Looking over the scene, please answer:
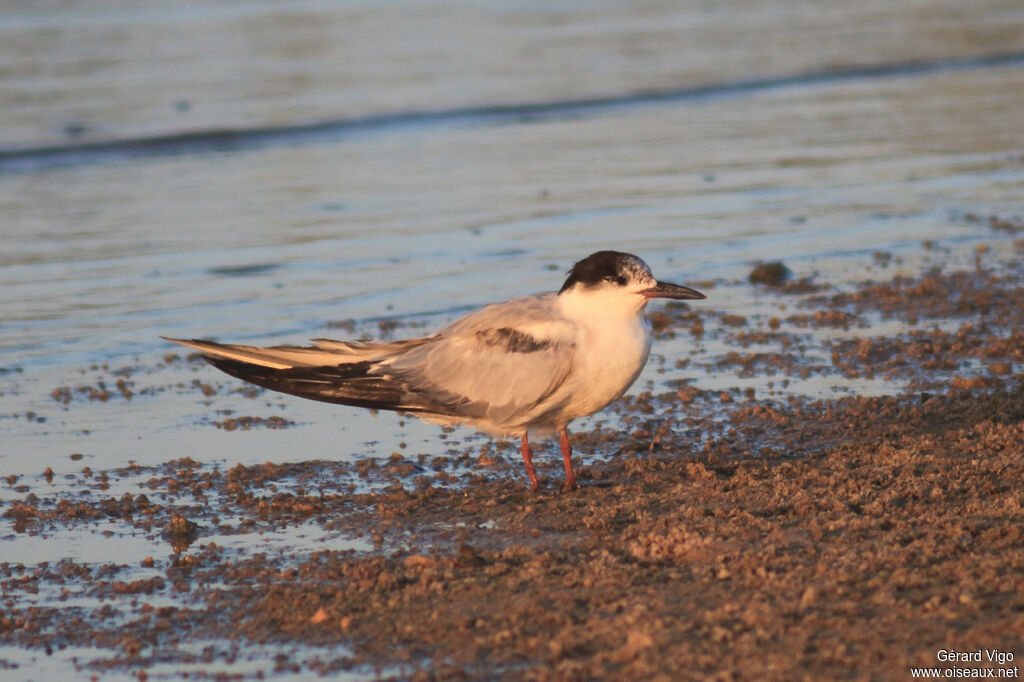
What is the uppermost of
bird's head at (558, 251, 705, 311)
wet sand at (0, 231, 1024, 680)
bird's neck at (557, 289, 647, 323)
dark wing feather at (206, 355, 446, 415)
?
bird's head at (558, 251, 705, 311)

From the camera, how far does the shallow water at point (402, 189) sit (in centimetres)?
707

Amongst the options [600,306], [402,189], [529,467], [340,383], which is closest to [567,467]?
[529,467]

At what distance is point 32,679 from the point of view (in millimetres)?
3988

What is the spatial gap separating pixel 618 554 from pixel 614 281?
1.25 metres

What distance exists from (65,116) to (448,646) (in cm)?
1346

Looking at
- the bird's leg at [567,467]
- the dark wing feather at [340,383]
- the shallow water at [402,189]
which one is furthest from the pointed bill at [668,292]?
the shallow water at [402,189]

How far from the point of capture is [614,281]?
5.47 meters

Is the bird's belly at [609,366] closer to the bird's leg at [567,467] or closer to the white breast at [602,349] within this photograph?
the white breast at [602,349]

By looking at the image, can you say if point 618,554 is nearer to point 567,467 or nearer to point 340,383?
point 567,467

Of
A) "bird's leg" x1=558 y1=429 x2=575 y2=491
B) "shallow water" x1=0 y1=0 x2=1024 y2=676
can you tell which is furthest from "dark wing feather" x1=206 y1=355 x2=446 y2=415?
"shallow water" x1=0 y1=0 x2=1024 y2=676

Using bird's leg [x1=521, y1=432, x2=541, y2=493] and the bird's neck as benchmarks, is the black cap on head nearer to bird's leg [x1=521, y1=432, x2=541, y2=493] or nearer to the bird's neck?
the bird's neck

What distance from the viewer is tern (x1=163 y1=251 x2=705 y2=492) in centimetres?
540

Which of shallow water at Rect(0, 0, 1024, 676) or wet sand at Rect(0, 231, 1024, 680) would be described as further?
shallow water at Rect(0, 0, 1024, 676)

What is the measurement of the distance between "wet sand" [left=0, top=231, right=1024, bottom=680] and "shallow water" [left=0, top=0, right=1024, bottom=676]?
0.23 m
